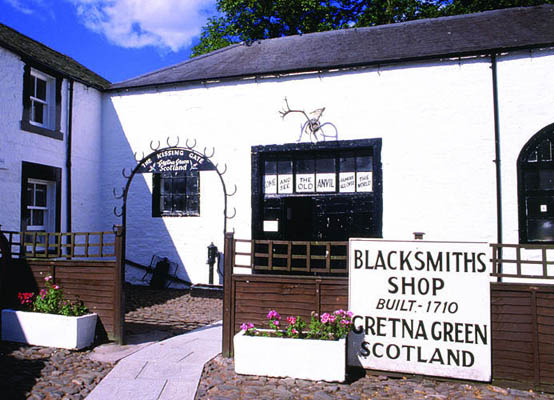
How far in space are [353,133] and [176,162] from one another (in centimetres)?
449

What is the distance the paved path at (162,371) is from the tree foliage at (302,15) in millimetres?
16423

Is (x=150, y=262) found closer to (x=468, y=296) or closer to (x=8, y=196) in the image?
(x=8, y=196)

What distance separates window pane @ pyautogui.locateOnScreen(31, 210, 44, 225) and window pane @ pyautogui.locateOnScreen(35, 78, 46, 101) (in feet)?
8.91

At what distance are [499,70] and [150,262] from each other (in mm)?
9116

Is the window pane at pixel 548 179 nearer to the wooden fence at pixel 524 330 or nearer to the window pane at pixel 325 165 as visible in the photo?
the window pane at pixel 325 165

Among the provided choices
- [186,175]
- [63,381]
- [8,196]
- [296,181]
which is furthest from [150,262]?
[63,381]

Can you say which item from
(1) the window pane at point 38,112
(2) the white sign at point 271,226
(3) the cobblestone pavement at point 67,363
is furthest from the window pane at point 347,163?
(1) the window pane at point 38,112

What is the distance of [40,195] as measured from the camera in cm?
995

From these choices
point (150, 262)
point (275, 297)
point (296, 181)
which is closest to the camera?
point (275, 297)

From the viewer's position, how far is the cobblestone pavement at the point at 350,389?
421cm

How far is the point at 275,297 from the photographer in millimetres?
5227

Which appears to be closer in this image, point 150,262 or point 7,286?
point 7,286

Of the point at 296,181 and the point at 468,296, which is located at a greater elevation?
the point at 296,181

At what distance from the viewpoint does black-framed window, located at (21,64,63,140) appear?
947 cm
